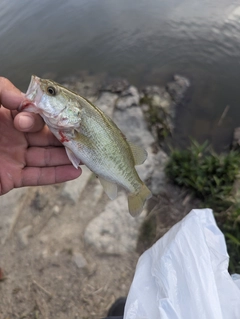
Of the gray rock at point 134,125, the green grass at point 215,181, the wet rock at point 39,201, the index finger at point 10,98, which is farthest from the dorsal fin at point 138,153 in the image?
the gray rock at point 134,125

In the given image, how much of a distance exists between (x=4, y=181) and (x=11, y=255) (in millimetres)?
1537

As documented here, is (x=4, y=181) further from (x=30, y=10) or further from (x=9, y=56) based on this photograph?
(x=30, y=10)

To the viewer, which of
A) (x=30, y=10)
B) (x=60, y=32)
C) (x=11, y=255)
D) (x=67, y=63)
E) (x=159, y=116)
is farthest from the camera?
(x=30, y=10)

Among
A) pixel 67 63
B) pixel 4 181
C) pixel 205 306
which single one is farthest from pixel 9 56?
pixel 205 306

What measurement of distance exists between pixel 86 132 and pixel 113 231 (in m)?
1.99

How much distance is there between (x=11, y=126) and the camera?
228 cm

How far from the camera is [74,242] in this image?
3607 mm

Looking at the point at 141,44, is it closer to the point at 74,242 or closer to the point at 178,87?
the point at 178,87

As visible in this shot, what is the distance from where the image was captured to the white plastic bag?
2092mm

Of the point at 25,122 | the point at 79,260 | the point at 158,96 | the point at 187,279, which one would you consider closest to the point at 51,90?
the point at 25,122

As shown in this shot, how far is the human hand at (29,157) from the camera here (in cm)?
229

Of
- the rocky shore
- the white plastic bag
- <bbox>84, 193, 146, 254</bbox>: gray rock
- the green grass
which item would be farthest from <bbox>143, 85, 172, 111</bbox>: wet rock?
the white plastic bag

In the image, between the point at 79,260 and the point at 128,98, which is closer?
the point at 79,260

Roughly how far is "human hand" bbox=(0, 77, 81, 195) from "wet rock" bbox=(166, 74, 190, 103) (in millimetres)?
4487
